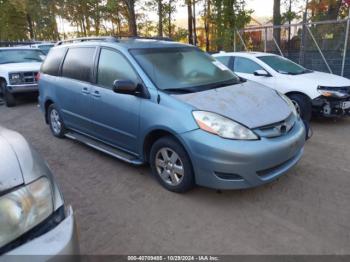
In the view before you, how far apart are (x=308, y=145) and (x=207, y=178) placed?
2.58 meters

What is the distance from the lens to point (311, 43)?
10422mm

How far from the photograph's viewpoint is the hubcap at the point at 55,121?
18.4 feet

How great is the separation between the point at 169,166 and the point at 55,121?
307cm

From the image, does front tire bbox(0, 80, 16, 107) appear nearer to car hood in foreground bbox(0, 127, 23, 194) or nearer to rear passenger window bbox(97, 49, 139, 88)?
rear passenger window bbox(97, 49, 139, 88)

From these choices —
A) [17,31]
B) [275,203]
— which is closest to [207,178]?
[275,203]

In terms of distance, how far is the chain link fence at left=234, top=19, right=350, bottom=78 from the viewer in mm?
9594

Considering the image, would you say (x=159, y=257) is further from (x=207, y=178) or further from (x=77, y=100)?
(x=77, y=100)

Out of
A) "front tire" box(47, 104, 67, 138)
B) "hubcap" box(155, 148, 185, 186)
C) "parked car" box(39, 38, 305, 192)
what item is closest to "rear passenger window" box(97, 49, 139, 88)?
"parked car" box(39, 38, 305, 192)

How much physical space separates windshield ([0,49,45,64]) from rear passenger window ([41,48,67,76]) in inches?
185

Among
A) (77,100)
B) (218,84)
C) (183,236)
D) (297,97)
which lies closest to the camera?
(183,236)

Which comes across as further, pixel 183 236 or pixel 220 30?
pixel 220 30

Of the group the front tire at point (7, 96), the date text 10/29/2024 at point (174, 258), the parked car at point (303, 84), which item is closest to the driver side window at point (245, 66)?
the parked car at point (303, 84)

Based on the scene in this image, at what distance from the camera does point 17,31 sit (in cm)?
3531

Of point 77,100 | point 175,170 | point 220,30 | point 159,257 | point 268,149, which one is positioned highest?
point 220,30
